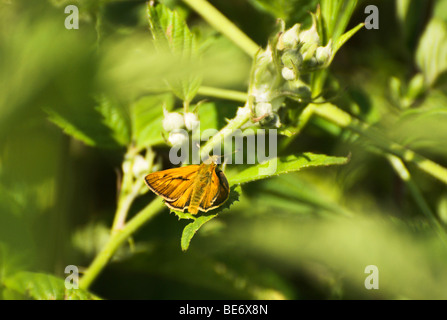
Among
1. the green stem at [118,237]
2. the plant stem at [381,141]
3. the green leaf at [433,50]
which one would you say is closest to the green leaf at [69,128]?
the green stem at [118,237]

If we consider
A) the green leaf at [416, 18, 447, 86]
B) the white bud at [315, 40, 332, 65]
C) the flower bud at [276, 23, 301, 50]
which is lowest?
the white bud at [315, 40, 332, 65]

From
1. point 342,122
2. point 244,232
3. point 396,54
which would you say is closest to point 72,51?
point 342,122

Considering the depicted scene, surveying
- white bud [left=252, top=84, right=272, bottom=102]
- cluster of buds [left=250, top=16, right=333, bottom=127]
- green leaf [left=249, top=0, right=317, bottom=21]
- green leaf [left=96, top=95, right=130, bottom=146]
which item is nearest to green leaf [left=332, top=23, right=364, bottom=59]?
cluster of buds [left=250, top=16, right=333, bottom=127]

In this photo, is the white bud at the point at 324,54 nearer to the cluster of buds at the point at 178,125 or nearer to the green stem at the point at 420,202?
the cluster of buds at the point at 178,125

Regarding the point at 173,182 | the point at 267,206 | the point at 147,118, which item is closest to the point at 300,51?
the point at 173,182

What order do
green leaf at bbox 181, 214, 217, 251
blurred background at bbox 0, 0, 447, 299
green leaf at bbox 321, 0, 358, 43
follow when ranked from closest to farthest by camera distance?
green leaf at bbox 181, 214, 217, 251 < green leaf at bbox 321, 0, 358, 43 < blurred background at bbox 0, 0, 447, 299

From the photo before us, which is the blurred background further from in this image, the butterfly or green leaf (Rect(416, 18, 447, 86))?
the butterfly
